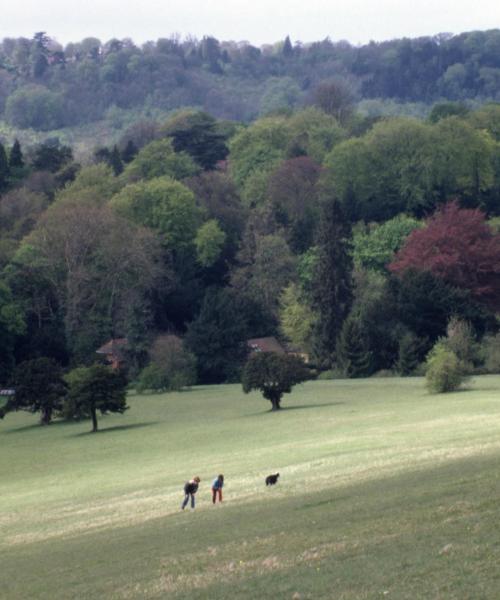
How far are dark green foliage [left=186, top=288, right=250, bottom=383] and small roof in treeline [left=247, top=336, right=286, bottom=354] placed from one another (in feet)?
17.2

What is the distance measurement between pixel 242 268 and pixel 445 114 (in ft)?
158

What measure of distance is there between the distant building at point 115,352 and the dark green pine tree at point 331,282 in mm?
14543

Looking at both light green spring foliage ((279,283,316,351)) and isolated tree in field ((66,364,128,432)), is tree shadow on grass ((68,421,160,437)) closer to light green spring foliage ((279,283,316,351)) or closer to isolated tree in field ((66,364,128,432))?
isolated tree in field ((66,364,128,432))

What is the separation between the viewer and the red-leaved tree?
105 meters

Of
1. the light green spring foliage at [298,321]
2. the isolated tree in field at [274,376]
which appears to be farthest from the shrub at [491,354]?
the light green spring foliage at [298,321]

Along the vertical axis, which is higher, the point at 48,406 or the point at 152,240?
the point at 152,240

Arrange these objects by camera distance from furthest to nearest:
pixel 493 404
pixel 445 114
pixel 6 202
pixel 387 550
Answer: pixel 445 114 < pixel 6 202 < pixel 493 404 < pixel 387 550

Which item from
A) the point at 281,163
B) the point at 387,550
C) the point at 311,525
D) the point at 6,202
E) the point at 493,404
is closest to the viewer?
the point at 387,550

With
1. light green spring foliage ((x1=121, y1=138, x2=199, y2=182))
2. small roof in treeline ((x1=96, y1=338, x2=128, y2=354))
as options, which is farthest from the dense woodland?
small roof in treeline ((x1=96, y1=338, x2=128, y2=354))

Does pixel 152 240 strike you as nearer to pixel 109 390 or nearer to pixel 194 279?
pixel 194 279

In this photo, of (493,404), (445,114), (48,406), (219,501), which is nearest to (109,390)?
(48,406)

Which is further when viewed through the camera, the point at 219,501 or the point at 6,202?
the point at 6,202

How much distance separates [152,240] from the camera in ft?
384

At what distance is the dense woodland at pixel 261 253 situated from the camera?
101812 mm
